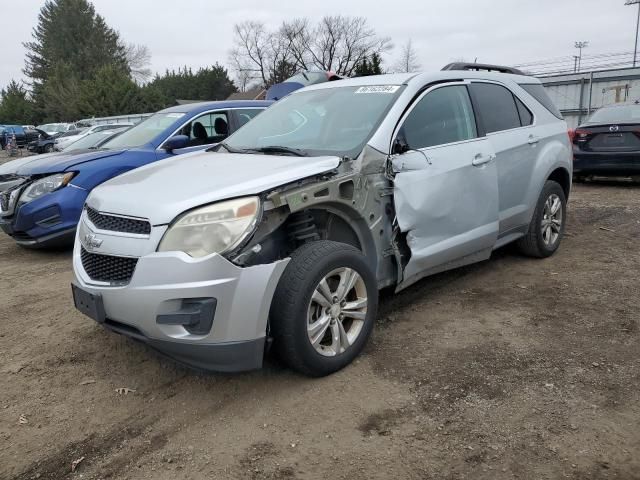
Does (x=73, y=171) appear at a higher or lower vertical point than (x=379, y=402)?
higher

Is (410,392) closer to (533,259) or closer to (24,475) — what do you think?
(24,475)

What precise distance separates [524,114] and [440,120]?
51.5 inches

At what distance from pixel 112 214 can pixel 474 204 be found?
254cm

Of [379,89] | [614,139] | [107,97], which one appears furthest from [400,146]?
[107,97]

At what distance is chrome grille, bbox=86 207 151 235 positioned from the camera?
2.75 m

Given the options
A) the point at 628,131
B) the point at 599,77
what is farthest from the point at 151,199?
the point at 599,77

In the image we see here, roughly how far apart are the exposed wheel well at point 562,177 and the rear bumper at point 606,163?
4.23 metres

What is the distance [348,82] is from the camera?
13.9 feet

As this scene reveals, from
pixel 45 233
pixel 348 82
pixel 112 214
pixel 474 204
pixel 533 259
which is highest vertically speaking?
pixel 348 82

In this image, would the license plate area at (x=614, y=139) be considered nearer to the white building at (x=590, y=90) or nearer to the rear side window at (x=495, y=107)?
the rear side window at (x=495, y=107)

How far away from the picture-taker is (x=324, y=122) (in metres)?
3.87

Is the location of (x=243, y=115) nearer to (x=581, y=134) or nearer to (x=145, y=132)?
(x=145, y=132)

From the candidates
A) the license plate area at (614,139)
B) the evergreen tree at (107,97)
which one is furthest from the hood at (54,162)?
the evergreen tree at (107,97)

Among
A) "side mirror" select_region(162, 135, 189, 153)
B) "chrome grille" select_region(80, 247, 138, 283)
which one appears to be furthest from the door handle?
"side mirror" select_region(162, 135, 189, 153)
